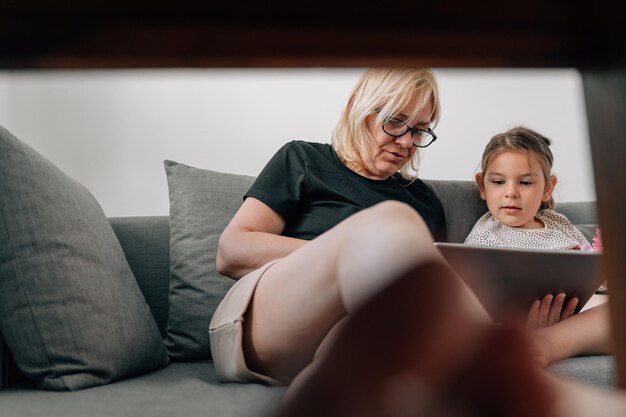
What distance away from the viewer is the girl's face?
5.29 ft

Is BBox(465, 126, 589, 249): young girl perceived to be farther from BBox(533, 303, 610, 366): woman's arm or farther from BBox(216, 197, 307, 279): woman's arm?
BBox(216, 197, 307, 279): woman's arm

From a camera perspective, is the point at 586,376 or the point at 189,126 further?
the point at 189,126

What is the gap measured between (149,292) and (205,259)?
155 mm

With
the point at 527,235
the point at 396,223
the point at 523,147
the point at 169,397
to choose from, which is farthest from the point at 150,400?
the point at 523,147

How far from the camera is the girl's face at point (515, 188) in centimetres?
161

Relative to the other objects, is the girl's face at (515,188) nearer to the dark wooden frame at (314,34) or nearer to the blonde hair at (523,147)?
the blonde hair at (523,147)

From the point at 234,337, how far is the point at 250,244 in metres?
0.26

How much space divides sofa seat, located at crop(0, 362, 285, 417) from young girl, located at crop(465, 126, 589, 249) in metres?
0.84

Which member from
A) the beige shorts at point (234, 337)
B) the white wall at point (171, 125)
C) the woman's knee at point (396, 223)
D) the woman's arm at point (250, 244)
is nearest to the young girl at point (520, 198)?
the white wall at point (171, 125)

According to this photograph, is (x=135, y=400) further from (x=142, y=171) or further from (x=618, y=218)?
(x=142, y=171)

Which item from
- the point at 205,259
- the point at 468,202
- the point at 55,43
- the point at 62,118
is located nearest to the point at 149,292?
the point at 205,259

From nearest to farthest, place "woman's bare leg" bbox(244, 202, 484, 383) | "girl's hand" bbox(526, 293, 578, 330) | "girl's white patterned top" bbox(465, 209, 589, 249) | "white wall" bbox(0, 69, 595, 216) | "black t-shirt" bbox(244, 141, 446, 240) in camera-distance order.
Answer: "woman's bare leg" bbox(244, 202, 484, 383), "girl's hand" bbox(526, 293, 578, 330), "black t-shirt" bbox(244, 141, 446, 240), "girl's white patterned top" bbox(465, 209, 589, 249), "white wall" bbox(0, 69, 595, 216)

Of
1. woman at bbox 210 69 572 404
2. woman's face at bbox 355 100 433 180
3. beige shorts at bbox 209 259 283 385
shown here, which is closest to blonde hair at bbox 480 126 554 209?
woman at bbox 210 69 572 404

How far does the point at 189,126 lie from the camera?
6.09 feet
